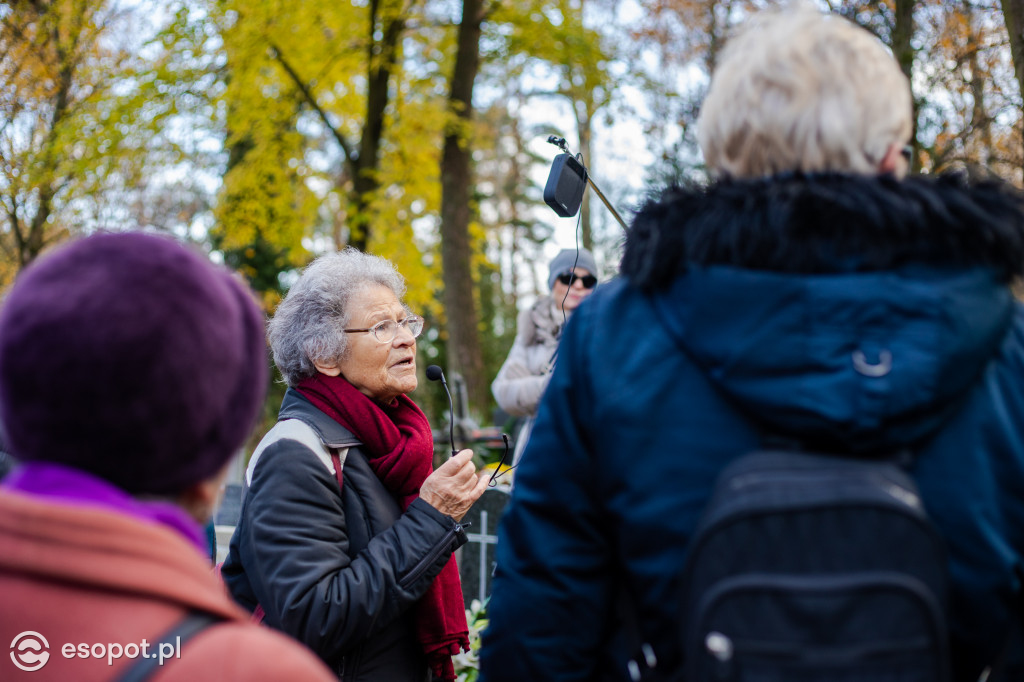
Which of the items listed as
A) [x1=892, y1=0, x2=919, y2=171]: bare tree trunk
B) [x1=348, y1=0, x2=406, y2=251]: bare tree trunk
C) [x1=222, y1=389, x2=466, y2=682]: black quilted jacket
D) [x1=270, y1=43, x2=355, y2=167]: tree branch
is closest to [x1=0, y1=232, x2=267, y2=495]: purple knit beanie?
[x1=222, y1=389, x2=466, y2=682]: black quilted jacket

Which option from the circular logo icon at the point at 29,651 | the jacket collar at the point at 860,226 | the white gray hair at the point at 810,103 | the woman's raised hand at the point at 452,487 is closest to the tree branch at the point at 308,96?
Answer: the woman's raised hand at the point at 452,487

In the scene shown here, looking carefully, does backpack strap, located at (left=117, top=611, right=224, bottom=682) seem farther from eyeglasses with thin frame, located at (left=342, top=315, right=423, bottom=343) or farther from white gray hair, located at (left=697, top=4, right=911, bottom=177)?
eyeglasses with thin frame, located at (left=342, top=315, right=423, bottom=343)

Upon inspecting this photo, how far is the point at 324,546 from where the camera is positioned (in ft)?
7.14

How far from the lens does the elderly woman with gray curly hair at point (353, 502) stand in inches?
84.4

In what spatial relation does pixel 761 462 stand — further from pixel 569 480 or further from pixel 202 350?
pixel 202 350

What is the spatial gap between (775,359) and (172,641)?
2.77 feet

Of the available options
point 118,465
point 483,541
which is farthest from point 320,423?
point 483,541

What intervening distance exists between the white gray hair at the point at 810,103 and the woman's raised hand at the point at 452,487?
133 cm

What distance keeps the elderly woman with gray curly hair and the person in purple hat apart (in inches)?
45.6

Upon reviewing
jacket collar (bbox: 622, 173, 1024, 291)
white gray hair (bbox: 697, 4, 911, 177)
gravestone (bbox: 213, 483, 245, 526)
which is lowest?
gravestone (bbox: 213, 483, 245, 526)

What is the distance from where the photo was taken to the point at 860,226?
3.93 ft

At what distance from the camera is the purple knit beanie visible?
0.94 m

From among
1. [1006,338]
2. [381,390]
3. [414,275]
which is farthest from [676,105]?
[1006,338]

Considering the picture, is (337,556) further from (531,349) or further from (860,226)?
(531,349)
